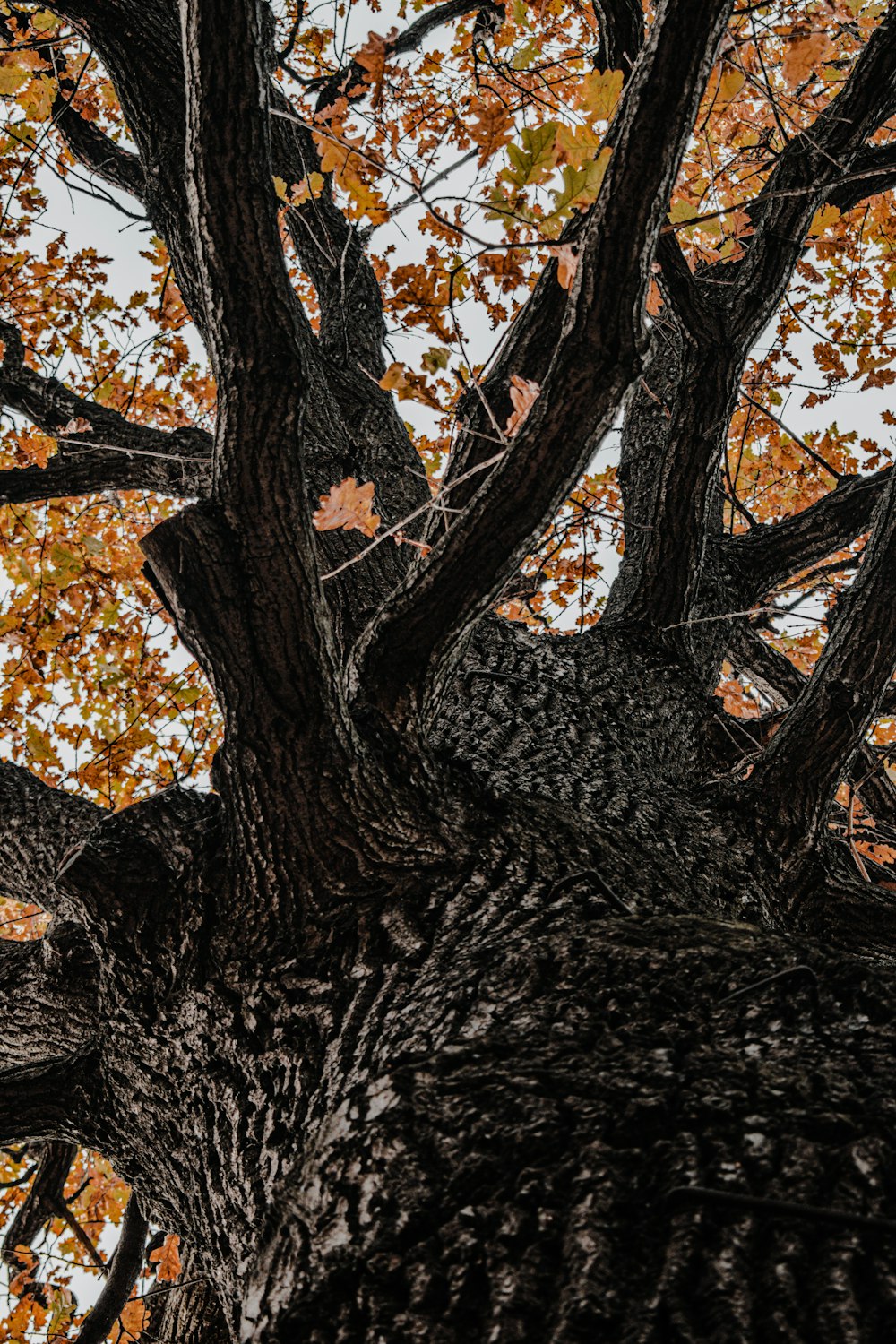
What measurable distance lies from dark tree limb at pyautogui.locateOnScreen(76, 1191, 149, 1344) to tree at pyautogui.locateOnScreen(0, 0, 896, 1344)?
2cm

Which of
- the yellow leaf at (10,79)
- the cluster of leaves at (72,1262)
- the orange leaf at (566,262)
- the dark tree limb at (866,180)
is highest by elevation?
the dark tree limb at (866,180)

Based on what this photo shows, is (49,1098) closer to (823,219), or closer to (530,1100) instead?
(530,1100)

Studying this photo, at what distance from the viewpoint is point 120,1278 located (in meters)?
3.52

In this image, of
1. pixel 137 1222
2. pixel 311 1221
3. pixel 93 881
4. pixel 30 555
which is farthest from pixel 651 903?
pixel 30 555

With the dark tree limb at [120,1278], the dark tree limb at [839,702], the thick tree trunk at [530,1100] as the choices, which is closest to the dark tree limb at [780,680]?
the dark tree limb at [839,702]

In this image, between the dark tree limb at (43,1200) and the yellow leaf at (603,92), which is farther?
the dark tree limb at (43,1200)

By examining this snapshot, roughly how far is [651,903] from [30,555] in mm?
5063

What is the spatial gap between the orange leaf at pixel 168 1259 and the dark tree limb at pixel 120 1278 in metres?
0.56

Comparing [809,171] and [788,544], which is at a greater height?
[788,544]

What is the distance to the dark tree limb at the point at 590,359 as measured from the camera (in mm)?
1593

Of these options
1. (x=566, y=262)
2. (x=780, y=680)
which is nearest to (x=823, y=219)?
(x=566, y=262)

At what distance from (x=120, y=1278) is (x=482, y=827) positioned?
2724mm

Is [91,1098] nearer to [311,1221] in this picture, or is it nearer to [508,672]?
[311,1221]

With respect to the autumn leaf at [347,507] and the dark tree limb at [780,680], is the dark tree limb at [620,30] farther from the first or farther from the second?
the dark tree limb at [780,680]
